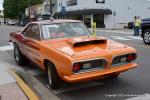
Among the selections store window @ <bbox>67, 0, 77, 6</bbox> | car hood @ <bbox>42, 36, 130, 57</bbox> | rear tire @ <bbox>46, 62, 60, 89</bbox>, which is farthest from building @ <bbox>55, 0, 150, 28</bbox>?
rear tire @ <bbox>46, 62, 60, 89</bbox>

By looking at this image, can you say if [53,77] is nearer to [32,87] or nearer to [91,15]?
[32,87]

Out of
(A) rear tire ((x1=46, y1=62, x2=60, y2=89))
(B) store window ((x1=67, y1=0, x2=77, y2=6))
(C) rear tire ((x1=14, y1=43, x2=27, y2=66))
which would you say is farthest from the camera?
(B) store window ((x1=67, y1=0, x2=77, y2=6))

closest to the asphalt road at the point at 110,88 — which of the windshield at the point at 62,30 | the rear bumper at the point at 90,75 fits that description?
the rear bumper at the point at 90,75

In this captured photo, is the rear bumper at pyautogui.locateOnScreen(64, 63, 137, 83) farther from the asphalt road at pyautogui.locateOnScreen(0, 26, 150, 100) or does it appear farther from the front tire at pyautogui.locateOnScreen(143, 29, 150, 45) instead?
the front tire at pyautogui.locateOnScreen(143, 29, 150, 45)

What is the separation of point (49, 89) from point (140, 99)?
211 centimetres

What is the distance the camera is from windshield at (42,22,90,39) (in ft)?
26.7

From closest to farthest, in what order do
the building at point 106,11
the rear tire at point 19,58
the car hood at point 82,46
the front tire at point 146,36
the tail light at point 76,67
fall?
the tail light at point 76,67
the car hood at point 82,46
the rear tire at point 19,58
the front tire at point 146,36
the building at point 106,11

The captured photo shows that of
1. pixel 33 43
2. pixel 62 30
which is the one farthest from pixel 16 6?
pixel 62 30

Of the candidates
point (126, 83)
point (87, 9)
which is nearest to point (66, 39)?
point (126, 83)

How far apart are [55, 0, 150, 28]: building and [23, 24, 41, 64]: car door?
46.0 m

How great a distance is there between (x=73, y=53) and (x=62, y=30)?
1.88 meters

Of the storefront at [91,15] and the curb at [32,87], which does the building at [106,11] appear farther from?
the curb at [32,87]

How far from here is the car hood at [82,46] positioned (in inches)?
264

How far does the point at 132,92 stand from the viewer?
22.5 feet
